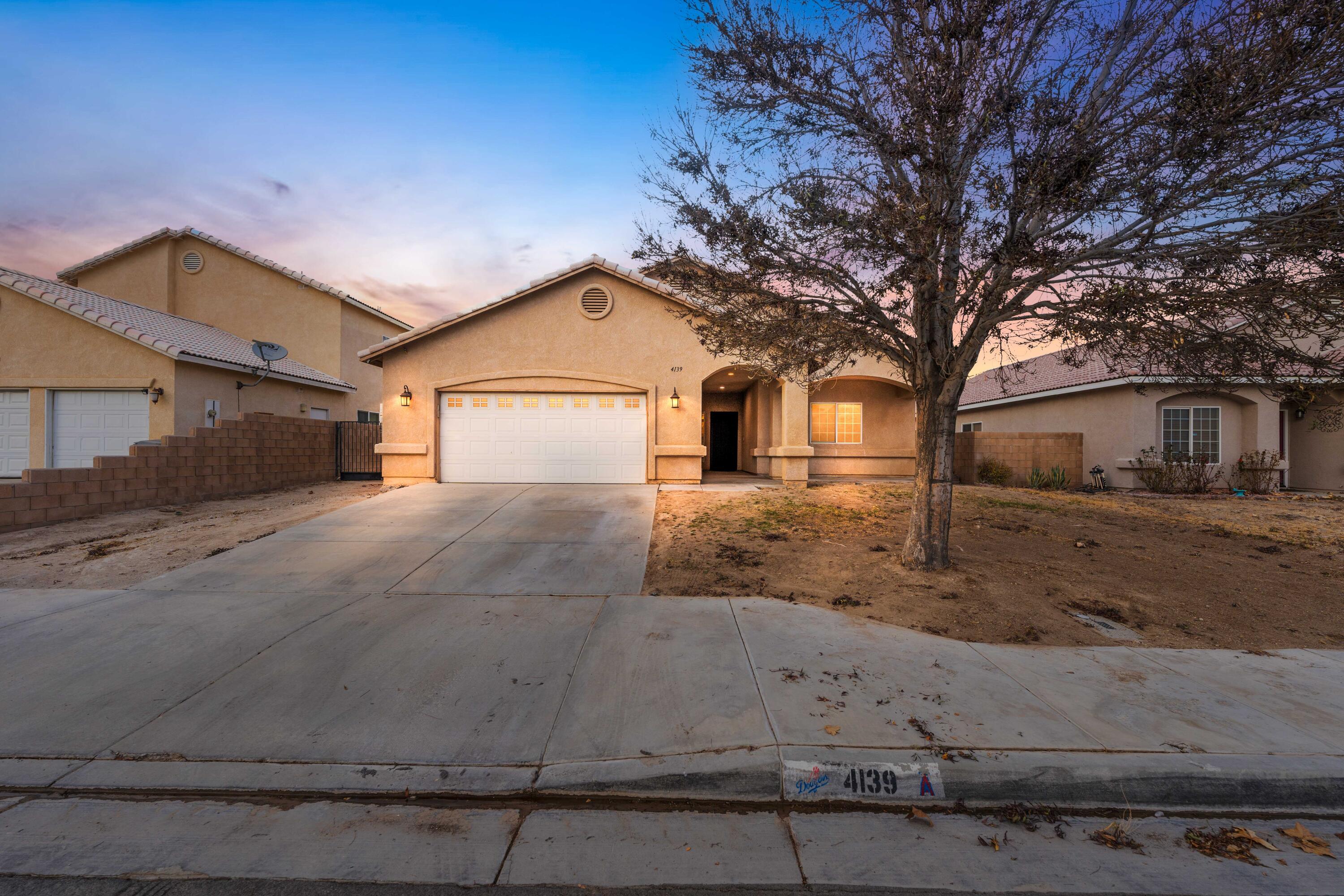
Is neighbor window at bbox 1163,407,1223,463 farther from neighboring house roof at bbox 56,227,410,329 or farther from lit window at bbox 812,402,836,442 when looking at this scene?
neighboring house roof at bbox 56,227,410,329

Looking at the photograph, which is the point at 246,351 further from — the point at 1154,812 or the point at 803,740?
the point at 1154,812

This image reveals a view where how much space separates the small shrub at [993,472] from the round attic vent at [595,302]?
11117 mm

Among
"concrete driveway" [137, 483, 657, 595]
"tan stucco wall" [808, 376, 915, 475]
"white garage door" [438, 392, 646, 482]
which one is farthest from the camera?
"tan stucco wall" [808, 376, 915, 475]

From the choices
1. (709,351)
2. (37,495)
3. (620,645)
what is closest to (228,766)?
(620,645)

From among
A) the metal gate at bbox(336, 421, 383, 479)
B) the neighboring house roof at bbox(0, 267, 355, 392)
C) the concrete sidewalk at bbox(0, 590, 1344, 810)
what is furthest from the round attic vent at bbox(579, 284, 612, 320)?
the neighboring house roof at bbox(0, 267, 355, 392)

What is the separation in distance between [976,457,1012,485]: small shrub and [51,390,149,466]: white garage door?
2140 centimetres

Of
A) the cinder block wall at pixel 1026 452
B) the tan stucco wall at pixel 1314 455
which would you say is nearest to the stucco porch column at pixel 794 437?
the cinder block wall at pixel 1026 452

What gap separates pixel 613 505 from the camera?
1079cm

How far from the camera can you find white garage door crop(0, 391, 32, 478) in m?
13.1

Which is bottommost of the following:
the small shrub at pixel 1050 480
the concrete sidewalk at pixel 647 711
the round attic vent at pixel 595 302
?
the concrete sidewalk at pixel 647 711

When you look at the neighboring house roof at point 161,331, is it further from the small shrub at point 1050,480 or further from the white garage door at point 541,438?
the small shrub at point 1050,480

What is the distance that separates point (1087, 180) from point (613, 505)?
839cm

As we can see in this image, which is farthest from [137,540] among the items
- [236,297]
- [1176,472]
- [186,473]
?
[1176,472]

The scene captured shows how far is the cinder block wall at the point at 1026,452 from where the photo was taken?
15.4 m
